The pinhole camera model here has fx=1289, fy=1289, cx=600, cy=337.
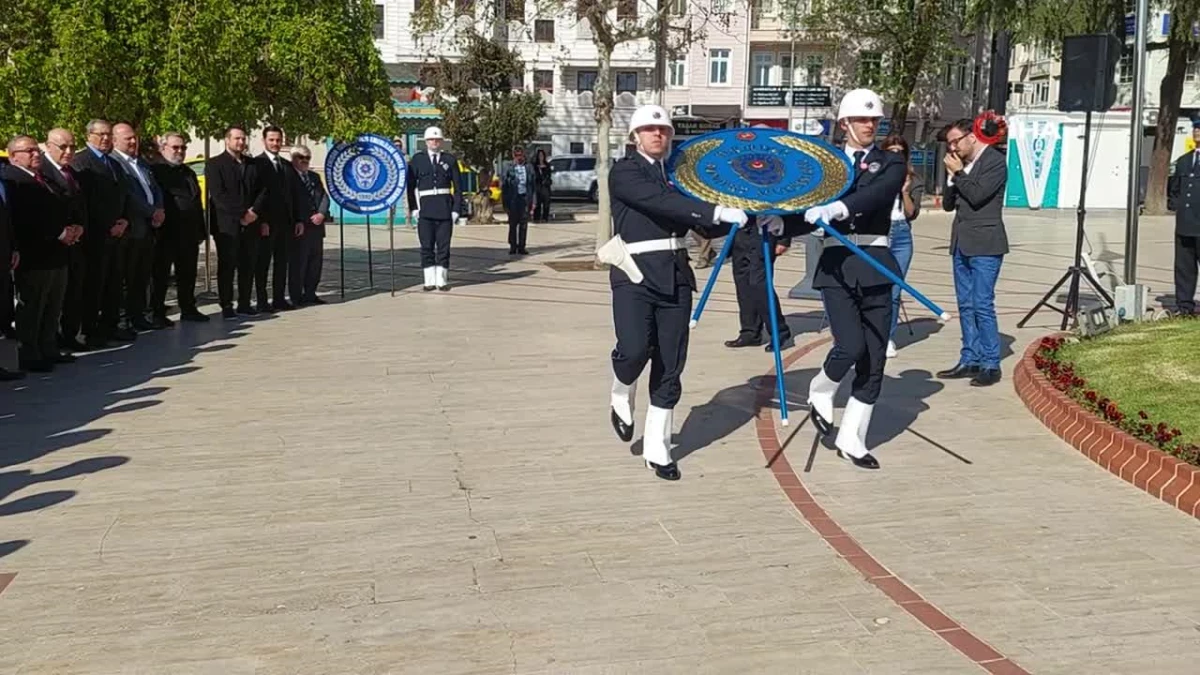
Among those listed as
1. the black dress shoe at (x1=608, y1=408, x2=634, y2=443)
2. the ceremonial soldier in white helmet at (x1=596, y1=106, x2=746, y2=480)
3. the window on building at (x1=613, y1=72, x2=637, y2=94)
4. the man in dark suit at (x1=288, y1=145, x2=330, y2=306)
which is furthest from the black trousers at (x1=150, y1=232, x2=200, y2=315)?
the window on building at (x1=613, y1=72, x2=637, y2=94)

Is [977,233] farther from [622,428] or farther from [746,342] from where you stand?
[622,428]

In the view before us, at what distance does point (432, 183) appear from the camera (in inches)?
631

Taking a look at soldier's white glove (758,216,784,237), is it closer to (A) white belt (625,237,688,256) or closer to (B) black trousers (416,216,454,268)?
(A) white belt (625,237,688,256)

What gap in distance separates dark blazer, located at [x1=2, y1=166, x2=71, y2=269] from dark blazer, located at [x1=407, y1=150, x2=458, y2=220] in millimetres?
5976

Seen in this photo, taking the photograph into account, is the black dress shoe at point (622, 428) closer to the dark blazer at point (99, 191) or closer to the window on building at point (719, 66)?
the dark blazer at point (99, 191)

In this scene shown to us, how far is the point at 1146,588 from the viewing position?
5414 mm

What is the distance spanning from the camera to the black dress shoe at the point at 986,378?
32.5ft

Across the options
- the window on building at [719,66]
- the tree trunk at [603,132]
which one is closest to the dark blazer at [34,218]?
the tree trunk at [603,132]

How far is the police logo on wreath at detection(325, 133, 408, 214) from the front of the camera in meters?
15.9

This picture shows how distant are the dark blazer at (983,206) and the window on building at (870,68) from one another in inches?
1558

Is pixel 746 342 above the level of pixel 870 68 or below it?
below

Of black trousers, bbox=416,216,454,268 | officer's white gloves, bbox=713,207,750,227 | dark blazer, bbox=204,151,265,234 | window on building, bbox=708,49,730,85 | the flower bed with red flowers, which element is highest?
window on building, bbox=708,49,730,85

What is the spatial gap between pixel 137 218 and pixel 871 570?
340 inches

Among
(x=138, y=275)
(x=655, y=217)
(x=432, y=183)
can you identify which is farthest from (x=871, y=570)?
(x=432, y=183)
